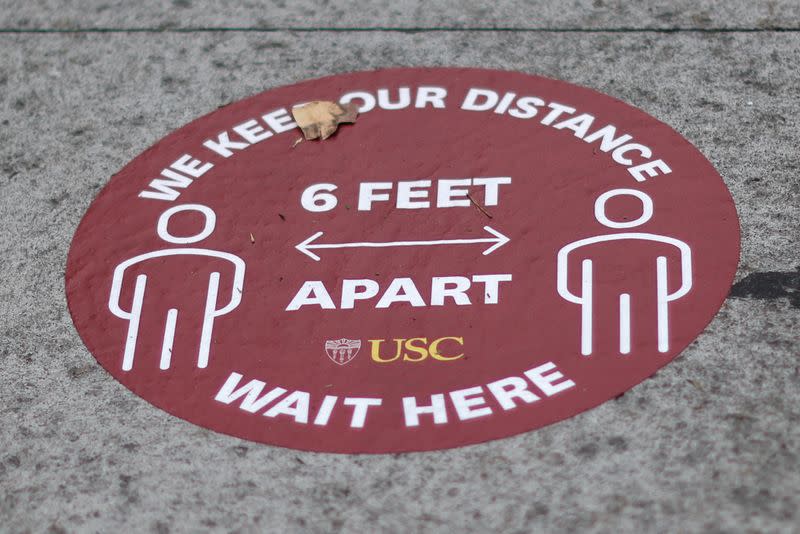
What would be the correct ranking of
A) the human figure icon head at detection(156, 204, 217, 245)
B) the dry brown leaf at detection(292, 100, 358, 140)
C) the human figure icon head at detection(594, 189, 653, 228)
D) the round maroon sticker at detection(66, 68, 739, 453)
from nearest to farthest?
the round maroon sticker at detection(66, 68, 739, 453)
the human figure icon head at detection(594, 189, 653, 228)
the human figure icon head at detection(156, 204, 217, 245)
the dry brown leaf at detection(292, 100, 358, 140)

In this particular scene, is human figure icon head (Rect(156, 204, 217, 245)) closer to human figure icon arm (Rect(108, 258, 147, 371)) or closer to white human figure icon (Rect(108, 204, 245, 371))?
white human figure icon (Rect(108, 204, 245, 371))

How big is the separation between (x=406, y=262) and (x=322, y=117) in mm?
956

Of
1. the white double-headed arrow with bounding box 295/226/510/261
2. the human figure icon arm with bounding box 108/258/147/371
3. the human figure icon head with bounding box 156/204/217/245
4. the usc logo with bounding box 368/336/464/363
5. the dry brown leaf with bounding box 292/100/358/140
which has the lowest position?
the usc logo with bounding box 368/336/464/363

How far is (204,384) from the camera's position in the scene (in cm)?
420

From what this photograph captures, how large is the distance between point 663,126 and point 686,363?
50.0 inches

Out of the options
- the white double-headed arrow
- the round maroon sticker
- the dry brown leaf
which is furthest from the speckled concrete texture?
the white double-headed arrow

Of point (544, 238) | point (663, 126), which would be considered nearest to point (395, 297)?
point (544, 238)

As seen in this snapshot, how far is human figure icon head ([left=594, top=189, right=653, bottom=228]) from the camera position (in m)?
4.57

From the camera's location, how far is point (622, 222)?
4.58 meters

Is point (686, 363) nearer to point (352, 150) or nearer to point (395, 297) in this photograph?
point (395, 297)

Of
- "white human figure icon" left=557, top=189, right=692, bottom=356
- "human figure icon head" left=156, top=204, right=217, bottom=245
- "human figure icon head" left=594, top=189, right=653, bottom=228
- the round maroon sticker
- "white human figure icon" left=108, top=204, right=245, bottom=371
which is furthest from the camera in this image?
"human figure icon head" left=156, top=204, right=217, bottom=245

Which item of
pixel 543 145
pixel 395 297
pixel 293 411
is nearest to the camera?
pixel 293 411

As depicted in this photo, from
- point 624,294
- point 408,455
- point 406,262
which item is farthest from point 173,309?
point 624,294

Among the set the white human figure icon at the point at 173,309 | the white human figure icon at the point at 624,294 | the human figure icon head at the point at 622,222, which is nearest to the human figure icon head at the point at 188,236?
the white human figure icon at the point at 173,309
